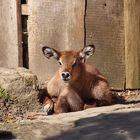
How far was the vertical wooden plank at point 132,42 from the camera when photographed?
414 inches

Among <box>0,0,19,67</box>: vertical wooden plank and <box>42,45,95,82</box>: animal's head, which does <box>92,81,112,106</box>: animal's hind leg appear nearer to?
<box>42,45,95,82</box>: animal's head

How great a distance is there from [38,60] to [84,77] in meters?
1.52

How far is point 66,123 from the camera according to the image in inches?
324

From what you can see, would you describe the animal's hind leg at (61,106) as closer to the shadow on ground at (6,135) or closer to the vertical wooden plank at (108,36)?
the vertical wooden plank at (108,36)

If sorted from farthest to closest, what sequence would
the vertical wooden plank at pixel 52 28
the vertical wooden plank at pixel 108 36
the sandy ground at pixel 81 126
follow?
1. the vertical wooden plank at pixel 52 28
2. the vertical wooden plank at pixel 108 36
3. the sandy ground at pixel 81 126

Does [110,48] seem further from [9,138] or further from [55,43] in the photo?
[9,138]

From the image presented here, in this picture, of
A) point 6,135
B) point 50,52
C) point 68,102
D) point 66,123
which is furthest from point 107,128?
point 50,52

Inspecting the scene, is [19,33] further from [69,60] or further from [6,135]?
[6,135]

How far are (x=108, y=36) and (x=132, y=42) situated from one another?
17.0 inches

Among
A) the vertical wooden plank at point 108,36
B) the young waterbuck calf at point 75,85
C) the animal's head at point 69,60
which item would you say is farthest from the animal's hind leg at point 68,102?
the vertical wooden plank at point 108,36

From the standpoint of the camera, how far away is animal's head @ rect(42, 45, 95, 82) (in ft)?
31.1

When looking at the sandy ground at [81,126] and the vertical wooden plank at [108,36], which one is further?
the vertical wooden plank at [108,36]

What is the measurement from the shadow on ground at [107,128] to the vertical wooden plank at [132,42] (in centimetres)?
231

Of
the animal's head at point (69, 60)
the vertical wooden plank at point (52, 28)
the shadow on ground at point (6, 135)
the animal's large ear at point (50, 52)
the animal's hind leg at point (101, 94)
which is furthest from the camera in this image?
the vertical wooden plank at point (52, 28)
